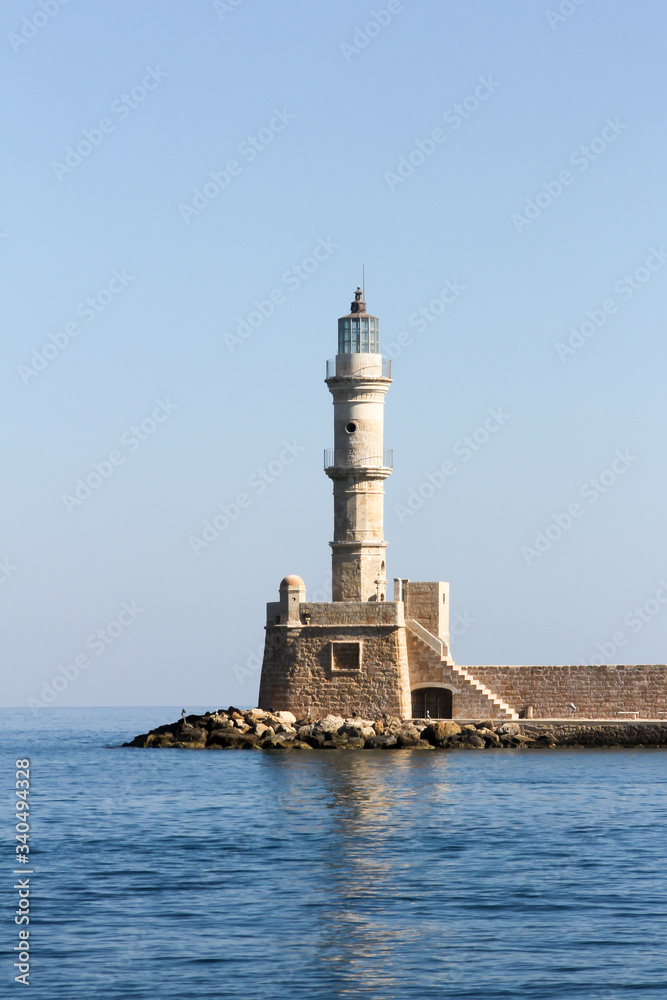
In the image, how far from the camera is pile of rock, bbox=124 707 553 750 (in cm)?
4100

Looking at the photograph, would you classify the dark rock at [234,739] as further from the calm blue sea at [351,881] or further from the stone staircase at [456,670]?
the stone staircase at [456,670]

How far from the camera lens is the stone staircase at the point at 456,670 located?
42219 millimetres

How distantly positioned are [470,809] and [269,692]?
13.2 metres

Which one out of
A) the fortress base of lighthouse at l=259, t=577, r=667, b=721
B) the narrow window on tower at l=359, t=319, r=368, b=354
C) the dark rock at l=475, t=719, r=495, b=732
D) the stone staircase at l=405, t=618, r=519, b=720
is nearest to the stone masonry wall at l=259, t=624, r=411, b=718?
the fortress base of lighthouse at l=259, t=577, r=667, b=721

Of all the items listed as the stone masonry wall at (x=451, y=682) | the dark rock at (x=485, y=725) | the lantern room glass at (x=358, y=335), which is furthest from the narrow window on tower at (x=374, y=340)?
the dark rock at (x=485, y=725)

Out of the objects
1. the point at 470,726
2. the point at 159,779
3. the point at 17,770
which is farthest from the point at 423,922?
the point at 17,770

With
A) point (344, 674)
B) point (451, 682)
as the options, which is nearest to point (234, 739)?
point (344, 674)

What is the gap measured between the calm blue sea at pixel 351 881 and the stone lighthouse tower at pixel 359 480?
226 inches

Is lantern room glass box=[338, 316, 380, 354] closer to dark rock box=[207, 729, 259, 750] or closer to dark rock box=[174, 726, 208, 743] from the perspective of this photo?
dark rock box=[207, 729, 259, 750]

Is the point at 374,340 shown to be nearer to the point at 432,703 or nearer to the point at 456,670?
the point at 456,670

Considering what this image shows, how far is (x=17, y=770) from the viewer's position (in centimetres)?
4512

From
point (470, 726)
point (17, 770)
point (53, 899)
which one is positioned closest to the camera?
point (53, 899)

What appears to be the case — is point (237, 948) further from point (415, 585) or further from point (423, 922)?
point (415, 585)

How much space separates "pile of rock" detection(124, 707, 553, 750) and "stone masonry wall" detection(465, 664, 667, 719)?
3.96 feet
